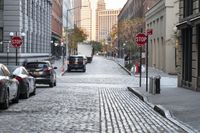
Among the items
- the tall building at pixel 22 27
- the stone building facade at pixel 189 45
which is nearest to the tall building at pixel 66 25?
the tall building at pixel 22 27

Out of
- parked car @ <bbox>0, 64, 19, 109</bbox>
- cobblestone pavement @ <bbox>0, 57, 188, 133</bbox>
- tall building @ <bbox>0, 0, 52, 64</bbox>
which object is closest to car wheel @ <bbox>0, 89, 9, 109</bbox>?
parked car @ <bbox>0, 64, 19, 109</bbox>

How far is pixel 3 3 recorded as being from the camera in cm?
5203

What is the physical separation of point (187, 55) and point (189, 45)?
847 mm

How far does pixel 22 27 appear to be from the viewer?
54188mm

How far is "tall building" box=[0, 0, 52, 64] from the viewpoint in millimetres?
51312

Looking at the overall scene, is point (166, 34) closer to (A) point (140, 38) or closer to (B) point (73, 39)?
(A) point (140, 38)

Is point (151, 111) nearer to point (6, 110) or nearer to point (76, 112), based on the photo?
point (76, 112)

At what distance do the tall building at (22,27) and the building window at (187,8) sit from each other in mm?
19205

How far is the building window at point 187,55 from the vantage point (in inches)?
1163

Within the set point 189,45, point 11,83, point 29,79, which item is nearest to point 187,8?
point 189,45

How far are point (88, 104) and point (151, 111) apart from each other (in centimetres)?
344

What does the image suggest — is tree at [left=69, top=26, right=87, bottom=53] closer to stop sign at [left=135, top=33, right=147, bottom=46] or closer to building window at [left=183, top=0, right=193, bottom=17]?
stop sign at [left=135, top=33, right=147, bottom=46]

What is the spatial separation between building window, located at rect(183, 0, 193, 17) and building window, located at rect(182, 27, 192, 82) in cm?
88

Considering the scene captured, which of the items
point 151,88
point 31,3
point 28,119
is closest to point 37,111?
point 28,119
